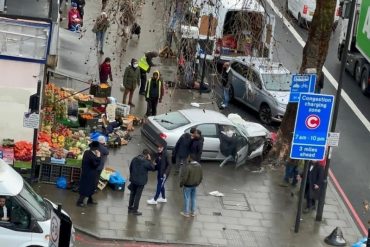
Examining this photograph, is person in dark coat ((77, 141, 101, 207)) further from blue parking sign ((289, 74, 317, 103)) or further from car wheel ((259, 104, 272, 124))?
car wheel ((259, 104, 272, 124))

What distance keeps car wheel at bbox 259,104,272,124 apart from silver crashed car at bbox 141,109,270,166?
151 inches

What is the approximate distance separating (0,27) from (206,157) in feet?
20.6

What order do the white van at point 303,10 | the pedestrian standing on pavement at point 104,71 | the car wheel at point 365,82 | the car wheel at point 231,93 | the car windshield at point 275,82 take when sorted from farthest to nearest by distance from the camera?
the white van at point 303,10 < the car wheel at point 365,82 < the car wheel at point 231,93 < the car windshield at point 275,82 < the pedestrian standing on pavement at point 104,71

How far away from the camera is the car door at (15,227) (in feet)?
59.9

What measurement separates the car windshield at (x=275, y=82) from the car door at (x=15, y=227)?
45.2 feet

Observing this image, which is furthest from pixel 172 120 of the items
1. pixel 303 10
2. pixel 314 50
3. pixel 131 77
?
pixel 303 10

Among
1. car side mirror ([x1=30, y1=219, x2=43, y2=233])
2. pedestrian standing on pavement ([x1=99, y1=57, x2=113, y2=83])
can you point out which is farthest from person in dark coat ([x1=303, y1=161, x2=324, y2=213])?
pedestrian standing on pavement ([x1=99, y1=57, x2=113, y2=83])

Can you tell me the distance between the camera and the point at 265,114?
3088 cm

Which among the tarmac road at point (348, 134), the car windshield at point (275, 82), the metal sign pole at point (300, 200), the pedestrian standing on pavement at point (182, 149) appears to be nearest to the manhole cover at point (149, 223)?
the pedestrian standing on pavement at point (182, 149)

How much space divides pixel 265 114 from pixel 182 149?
6501 millimetres

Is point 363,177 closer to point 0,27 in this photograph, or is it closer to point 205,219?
point 205,219

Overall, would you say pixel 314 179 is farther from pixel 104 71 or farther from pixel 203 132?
pixel 104 71

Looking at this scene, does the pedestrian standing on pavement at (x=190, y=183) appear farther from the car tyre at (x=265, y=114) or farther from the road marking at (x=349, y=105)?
the car tyre at (x=265, y=114)

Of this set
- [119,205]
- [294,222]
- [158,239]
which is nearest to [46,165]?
[119,205]
